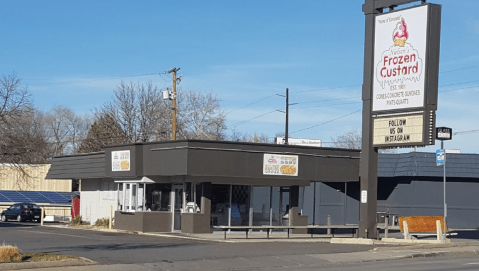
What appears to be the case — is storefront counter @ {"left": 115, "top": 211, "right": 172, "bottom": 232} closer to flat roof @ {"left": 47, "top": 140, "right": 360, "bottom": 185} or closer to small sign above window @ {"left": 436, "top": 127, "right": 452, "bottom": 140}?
flat roof @ {"left": 47, "top": 140, "right": 360, "bottom": 185}

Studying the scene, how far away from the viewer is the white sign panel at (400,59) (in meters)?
24.5

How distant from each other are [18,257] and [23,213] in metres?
30.5

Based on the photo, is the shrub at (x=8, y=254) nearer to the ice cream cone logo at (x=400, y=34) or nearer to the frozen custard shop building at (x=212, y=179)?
the frozen custard shop building at (x=212, y=179)

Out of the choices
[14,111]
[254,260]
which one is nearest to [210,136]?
[14,111]

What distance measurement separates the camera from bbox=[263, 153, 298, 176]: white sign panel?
3020cm

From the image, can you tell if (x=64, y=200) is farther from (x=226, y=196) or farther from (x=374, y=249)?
(x=374, y=249)

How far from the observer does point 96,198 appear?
3766 cm

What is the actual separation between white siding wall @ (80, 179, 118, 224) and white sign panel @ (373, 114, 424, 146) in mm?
15193

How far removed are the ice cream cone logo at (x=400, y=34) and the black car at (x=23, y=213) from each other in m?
29.9

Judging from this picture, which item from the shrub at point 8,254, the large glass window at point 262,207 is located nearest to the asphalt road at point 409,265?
the shrub at point 8,254

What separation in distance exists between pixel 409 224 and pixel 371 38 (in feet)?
24.8

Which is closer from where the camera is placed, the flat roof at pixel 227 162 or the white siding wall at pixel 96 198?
the flat roof at pixel 227 162

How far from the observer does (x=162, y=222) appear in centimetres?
3098

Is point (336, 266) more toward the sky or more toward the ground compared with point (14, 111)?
more toward the ground
